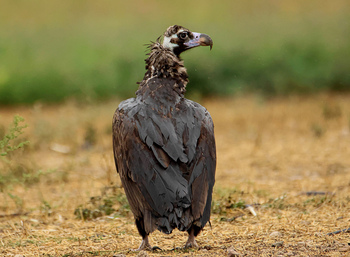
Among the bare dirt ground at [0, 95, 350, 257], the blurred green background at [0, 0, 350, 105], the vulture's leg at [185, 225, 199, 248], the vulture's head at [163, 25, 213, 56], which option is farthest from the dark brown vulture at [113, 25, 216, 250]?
the blurred green background at [0, 0, 350, 105]

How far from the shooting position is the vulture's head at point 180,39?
575 centimetres

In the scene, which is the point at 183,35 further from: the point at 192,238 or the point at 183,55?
the point at 183,55

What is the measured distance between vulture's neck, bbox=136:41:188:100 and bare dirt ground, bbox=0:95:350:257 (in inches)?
52.3

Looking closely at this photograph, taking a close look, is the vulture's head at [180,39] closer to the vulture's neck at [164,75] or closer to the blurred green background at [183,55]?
the vulture's neck at [164,75]

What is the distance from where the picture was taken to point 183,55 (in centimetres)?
1512

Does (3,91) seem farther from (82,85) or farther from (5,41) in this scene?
(5,41)

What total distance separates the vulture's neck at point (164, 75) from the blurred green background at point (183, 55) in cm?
667

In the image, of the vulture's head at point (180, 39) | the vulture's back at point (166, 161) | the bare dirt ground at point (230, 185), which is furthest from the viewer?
the vulture's head at point (180, 39)

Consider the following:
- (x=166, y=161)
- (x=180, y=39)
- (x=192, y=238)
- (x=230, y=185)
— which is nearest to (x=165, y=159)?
(x=166, y=161)

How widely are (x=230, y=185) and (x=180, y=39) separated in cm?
277

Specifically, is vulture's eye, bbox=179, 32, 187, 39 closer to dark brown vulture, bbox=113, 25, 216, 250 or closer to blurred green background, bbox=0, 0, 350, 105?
dark brown vulture, bbox=113, 25, 216, 250

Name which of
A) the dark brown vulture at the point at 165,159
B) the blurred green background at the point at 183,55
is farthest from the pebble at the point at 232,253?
the blurred green background at the point at 183,55

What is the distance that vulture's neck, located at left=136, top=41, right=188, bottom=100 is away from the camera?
5285mm

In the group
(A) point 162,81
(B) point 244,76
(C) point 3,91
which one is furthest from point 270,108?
(A) point 162,81
